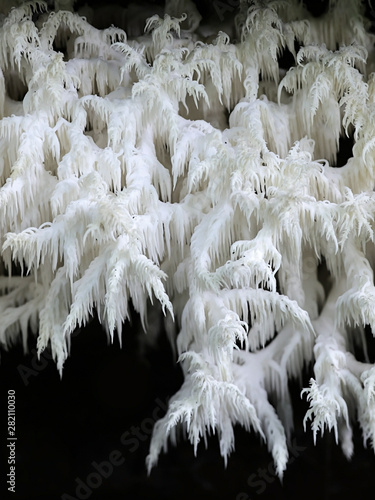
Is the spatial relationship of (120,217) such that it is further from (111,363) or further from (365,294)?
(111,363)

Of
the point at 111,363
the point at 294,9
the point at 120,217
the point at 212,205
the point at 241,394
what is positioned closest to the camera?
the point at 120,217

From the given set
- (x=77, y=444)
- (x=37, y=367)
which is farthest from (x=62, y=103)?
(x=77, y=444)

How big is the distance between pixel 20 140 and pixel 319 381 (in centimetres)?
258

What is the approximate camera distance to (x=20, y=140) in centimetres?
374
